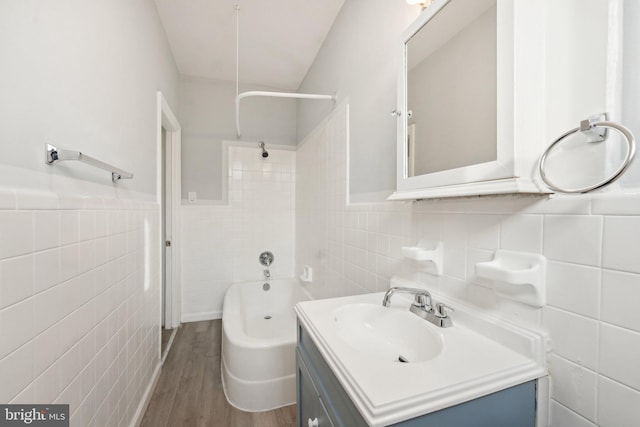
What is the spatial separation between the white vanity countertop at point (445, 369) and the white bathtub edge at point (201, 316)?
2.35m

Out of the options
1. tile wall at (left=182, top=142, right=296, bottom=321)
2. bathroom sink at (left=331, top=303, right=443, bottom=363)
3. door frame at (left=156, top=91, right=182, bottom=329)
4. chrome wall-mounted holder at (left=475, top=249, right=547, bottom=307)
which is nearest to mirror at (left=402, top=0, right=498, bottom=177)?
chrome wall-mounted holder at (left=475, top=249, right=547, bottom=307)

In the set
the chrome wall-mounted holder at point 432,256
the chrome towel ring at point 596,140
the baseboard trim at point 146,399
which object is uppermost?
the chrome towel ring at point 596,140

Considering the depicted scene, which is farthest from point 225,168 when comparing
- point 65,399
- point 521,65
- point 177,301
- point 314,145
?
point 521,65

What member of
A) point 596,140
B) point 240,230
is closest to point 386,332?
point 596,140

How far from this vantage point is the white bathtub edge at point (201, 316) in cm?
267

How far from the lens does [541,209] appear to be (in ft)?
2.04

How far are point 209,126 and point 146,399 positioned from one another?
238cm

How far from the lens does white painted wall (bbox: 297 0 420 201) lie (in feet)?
4.00

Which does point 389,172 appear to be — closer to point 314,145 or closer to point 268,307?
point 314,145

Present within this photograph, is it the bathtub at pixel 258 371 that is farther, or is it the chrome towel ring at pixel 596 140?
the bathtub at pixel 258 371

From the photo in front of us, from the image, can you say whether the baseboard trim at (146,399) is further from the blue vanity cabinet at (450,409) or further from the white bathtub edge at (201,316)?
the blue vanity cabinet at (450,409)

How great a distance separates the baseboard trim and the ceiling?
8.22ft

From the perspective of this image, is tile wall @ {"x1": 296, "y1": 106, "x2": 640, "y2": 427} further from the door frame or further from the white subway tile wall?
the door frame

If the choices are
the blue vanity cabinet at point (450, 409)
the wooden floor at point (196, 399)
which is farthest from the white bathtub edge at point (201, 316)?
the blue vanity cabinet at point (450, 409)
